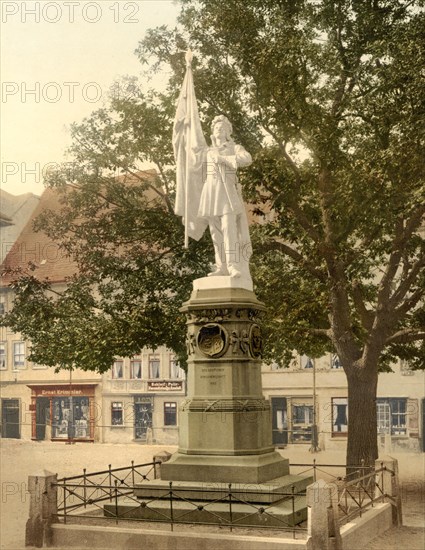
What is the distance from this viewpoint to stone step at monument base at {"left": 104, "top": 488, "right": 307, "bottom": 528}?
13.3 meters

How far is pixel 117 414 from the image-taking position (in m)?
51.7

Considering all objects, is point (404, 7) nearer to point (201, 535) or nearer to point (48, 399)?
point (201, 535)

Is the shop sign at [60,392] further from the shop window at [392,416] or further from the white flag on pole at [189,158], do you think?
the white flag on pole at [189,158]

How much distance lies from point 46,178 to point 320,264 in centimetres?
788

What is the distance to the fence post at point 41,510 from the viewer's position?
45.6 feet

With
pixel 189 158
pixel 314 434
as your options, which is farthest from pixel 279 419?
pixel 189 158

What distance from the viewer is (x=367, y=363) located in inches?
871

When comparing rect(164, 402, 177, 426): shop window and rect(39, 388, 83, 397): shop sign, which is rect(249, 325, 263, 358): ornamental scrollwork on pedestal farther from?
rect(39, 388, 83, 397): shop sign

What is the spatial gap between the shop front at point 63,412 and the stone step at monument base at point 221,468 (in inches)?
1492

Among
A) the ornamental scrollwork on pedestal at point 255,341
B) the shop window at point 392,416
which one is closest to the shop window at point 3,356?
the shop window at point 392,416

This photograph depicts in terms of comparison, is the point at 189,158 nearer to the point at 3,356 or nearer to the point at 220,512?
the point at 220,512

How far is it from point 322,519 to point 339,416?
Answer: 108ft

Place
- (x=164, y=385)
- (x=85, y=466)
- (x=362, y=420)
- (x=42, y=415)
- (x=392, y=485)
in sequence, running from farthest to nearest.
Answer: (x=42, y=415) < (x=164, y=385) < (x=85, y=466) < (x=362, y=420) < (x=392, y=485)

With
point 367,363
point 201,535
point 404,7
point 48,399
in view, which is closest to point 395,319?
point 367,363
